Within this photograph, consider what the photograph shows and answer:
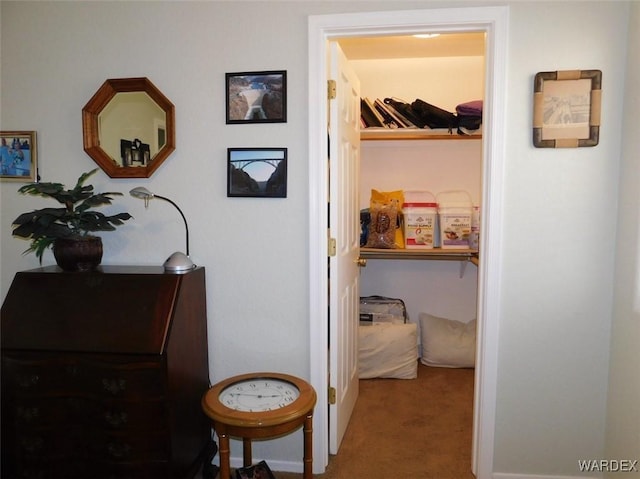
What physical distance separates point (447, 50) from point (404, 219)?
121 cm

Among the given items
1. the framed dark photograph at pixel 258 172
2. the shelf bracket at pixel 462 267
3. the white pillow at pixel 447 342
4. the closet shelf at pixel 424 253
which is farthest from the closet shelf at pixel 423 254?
the framed dark photograph at pixel 258 172

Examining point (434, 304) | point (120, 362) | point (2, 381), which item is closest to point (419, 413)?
point (434, 304)

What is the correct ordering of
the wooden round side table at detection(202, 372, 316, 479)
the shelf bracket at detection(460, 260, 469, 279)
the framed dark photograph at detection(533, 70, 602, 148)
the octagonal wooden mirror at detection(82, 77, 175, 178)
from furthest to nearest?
the shelf bracket at detection(460, 260, 469, 279), the octagonal wooden mirror at detection(82, 77, 175, 178), the framed dark photograph at detection(533, 70, 602, 148), the wooden round side table at detection(202, 372, 316, 479)

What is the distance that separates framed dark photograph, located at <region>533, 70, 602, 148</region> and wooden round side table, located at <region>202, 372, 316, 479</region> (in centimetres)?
145

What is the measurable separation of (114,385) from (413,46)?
269cm

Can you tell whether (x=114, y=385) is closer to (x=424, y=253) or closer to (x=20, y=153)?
(x=20, y=153)

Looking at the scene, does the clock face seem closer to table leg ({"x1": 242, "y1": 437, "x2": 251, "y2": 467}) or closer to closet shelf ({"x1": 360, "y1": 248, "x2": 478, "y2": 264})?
table leg ({"x1": 242, "y1": 437, "x2": 251, "y2": 467})

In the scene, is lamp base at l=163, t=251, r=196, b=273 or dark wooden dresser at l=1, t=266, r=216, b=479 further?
lamp base at l=163, t=251, r=196, b=273

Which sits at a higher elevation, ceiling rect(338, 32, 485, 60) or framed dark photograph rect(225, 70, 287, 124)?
ceiling rect(338, 32, 485, 60)

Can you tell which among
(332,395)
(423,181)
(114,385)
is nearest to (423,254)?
(423,181)

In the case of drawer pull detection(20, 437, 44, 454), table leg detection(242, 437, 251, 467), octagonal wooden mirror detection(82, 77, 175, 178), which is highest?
octagonal wooden mirror detection(82, 77, 175, 178)

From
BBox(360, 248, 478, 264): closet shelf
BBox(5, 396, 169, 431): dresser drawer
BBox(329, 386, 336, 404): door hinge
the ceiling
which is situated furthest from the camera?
BBox(360, 248, 478, 264): closet shelf

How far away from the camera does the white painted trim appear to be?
1922 mm

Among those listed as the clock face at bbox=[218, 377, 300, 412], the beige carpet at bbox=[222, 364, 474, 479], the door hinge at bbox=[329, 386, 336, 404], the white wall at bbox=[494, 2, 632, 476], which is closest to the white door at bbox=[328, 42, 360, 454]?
the door hinge at bbox=[329, 386, 336, 404]
